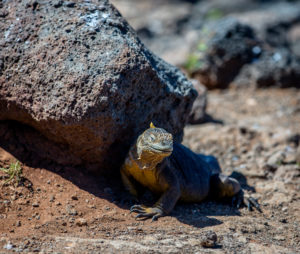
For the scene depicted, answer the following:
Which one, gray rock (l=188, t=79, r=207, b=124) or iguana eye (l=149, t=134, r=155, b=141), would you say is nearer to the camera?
iguana eye (l=149, t=134, r=155, b=141)

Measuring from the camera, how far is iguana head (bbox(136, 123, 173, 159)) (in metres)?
4.95

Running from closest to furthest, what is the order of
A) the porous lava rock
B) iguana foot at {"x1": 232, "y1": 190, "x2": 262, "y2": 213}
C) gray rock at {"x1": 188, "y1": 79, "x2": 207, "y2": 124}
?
the porous lava rock, iguana foot at {"x1": 232, "y1": 190, "x2": 262, "y2": 213}, gray rock at {"x1": 188, "y1": 79, "x2": 207, "y2": 124}

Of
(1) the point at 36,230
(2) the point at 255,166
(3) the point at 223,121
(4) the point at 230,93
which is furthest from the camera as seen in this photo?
(4) the point at 230,93

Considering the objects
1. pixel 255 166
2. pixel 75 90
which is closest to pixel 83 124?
pixel 75 90

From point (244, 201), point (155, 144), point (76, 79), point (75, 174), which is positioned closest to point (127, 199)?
point (75, 174)

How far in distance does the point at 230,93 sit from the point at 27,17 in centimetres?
790

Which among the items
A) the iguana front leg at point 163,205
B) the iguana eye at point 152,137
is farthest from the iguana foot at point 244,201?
the iguana eye at point 152,137

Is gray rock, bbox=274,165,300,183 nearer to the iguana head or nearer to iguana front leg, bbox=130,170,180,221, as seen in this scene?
iguana front leg, bbox=130,170,180,221

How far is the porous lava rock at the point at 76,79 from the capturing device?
506 cm

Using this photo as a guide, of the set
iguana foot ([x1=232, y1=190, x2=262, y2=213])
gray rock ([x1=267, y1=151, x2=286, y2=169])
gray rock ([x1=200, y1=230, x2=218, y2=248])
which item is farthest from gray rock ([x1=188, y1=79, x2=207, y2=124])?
gray rock ([x1=200, y1=230, x2=218, y2=248])

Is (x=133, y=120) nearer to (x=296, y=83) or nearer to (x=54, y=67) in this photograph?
(x=54, y=67)

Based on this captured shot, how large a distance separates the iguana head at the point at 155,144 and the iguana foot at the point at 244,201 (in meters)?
1.85

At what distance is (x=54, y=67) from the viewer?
202 inches

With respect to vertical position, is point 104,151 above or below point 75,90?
below
